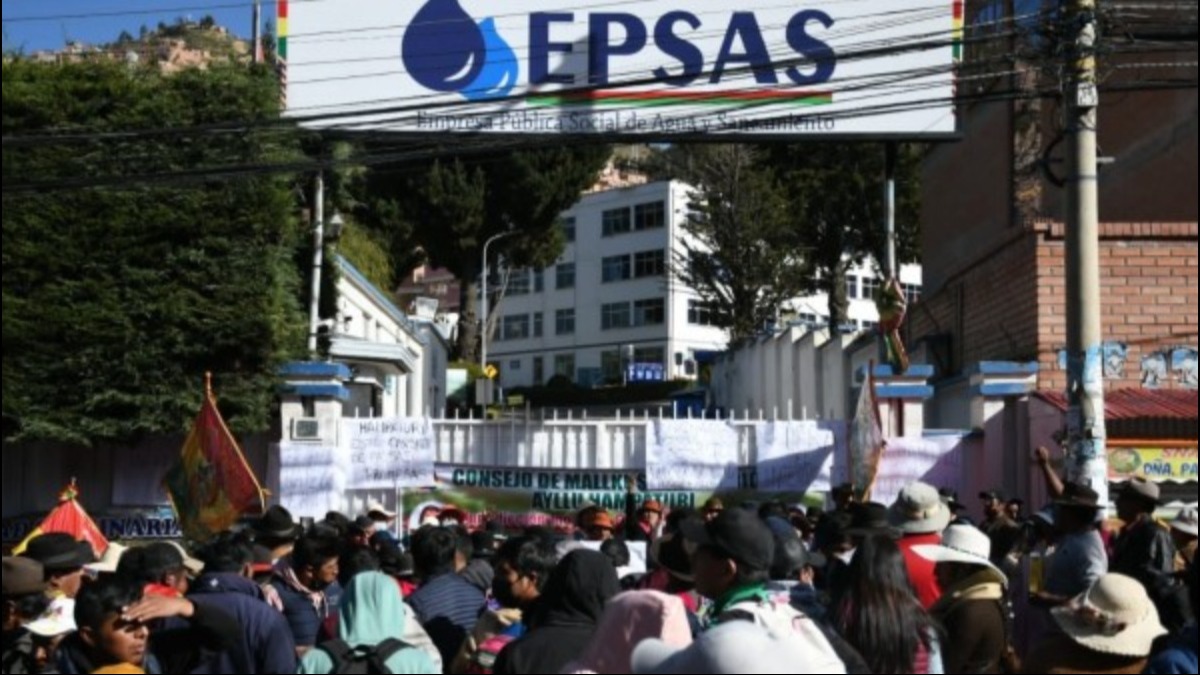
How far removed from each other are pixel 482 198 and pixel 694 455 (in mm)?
31397

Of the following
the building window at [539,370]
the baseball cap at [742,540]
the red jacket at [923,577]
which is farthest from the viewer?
the building window at [539,370]

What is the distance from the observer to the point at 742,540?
19.1 feet

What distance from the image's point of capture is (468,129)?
2358cm

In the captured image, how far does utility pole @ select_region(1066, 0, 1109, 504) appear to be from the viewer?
39.7 feet

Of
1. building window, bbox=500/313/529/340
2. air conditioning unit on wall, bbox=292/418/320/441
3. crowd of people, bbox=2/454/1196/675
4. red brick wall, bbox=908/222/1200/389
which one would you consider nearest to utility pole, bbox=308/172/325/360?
air conditioning unit on wall, bbox=292/418/320/441

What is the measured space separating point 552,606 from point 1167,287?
606 inches

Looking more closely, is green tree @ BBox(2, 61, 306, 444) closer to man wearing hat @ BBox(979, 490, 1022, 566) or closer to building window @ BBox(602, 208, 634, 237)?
man wearing hat @ BBox(979, 490, 1022, 566)

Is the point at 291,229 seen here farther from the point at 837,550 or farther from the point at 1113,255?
the point at 837,550

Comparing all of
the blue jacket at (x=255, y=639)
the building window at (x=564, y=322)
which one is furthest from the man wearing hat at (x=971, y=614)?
the building window at (x=564, y=322)

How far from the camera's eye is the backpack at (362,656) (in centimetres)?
610

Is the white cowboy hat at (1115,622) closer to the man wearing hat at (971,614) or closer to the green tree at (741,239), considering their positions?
the man wearing hat at (971,614)

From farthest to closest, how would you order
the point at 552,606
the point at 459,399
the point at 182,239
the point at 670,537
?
1. the point at 459,399
2. the point at 182,239
3. the point at 670,537
4. the point at 552,606

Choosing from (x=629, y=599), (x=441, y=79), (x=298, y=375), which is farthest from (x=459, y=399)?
(x=629, y=599)

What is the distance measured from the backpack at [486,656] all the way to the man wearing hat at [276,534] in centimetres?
251
